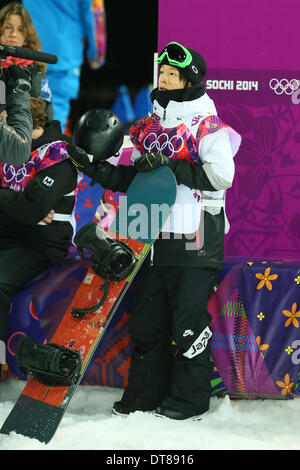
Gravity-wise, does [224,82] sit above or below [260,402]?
above

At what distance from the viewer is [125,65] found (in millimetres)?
7316

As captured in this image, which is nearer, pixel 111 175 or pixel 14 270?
pixel 111 175

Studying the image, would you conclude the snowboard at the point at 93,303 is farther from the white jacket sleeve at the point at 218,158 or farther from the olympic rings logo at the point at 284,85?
the olympic rings logo at the point at 284,85

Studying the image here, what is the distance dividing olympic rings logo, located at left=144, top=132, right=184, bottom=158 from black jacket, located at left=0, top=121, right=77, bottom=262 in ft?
1.05

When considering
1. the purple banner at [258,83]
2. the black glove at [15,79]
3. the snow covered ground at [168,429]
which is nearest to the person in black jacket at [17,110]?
the black glove at [15,79]

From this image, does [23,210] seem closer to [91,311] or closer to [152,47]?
[91,311]

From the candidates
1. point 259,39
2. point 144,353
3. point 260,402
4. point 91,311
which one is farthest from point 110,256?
point 259,39

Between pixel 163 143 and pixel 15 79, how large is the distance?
568 mm

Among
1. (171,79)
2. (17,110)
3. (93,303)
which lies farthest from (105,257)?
(171,79)

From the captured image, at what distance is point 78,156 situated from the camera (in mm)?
2324

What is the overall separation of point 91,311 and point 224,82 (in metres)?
1.30

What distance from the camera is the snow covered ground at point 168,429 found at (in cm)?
201

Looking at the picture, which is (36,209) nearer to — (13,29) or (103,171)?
(103,171)

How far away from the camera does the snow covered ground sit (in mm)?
2008
